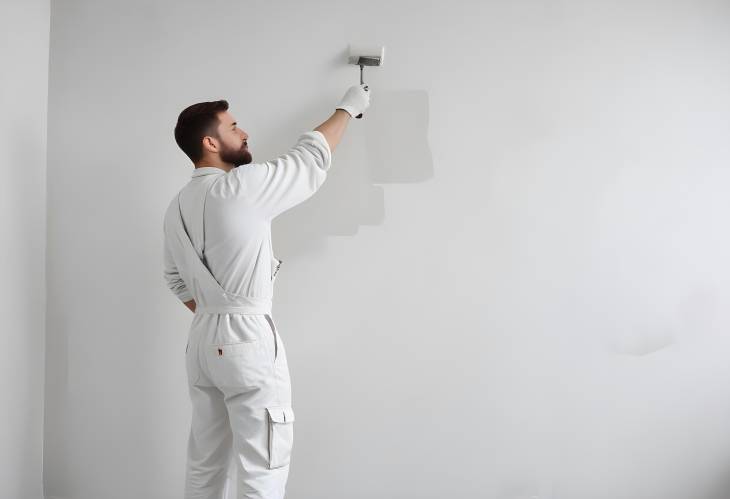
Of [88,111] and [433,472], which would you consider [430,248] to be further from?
[88,111]

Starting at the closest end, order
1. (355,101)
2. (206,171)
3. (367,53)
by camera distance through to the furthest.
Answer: (206,171) < (355,101) < (367,53)

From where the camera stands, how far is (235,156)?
1.81 meters

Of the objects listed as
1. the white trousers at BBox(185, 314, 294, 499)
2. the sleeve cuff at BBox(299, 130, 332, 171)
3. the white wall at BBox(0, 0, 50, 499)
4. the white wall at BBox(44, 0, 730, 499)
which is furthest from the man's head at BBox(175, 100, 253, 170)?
the white wall at BBox(0, 0, 50, 499)

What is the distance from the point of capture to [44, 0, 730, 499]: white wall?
216 cm

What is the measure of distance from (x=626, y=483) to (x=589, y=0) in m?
1.82

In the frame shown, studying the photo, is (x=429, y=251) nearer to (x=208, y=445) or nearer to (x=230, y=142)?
(x=230, y=142)

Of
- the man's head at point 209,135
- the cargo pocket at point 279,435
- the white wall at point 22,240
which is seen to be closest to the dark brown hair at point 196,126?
the man's head at point 209,135

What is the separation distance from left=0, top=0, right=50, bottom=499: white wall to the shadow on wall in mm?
854

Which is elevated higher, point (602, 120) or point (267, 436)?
point (602, 120)

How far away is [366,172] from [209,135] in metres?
0.63

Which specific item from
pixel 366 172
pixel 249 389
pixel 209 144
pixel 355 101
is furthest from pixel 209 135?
pixel 249 389

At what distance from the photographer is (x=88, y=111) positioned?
7.13 feet

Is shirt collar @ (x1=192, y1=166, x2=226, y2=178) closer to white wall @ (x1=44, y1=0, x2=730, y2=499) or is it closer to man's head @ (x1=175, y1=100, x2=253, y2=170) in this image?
man's head @ (x1=175, y1=100, x2=253, y2=170)

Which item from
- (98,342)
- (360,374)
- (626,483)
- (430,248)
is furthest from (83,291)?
(626,483)
